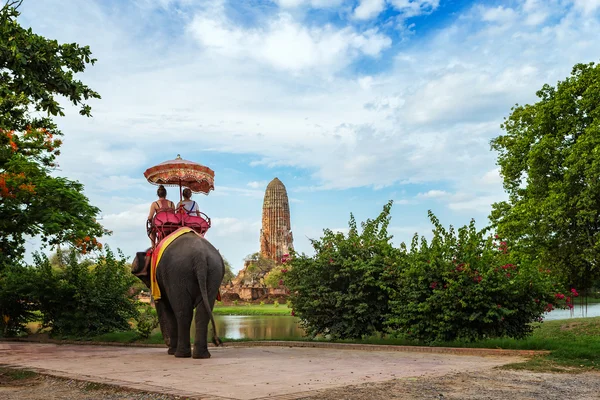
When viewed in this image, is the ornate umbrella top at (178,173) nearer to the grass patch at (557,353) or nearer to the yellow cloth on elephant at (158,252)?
the yellow cloth on elephant at (158,252)

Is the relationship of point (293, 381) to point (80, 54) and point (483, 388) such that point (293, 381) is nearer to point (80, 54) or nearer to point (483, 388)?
point (483, 388)

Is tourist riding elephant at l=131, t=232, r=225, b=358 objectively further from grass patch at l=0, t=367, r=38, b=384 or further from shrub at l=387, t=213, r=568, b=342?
shrub at l=387, t=213, r=568, b=342

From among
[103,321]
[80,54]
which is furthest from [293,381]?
[103,321]

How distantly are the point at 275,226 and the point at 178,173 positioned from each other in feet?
304

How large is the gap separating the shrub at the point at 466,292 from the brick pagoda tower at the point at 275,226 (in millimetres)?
90447

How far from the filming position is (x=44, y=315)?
18.4 m

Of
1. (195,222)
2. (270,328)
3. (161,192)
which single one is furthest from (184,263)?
(270,328)

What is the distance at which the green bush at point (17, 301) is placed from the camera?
18.1m

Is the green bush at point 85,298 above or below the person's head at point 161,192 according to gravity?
below

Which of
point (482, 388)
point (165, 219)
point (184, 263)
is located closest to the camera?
point (482, 388)

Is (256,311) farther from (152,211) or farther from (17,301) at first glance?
(152,211)

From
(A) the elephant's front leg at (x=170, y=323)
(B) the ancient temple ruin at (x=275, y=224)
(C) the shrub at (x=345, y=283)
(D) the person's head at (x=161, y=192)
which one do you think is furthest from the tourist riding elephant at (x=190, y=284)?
(B) the ancient temple ruin at (x=275, y=224)

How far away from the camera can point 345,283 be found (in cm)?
1521

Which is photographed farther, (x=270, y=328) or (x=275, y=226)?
(x=275, y=226)
